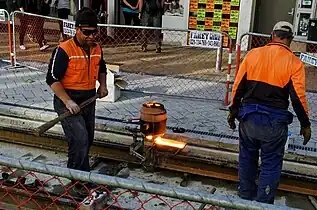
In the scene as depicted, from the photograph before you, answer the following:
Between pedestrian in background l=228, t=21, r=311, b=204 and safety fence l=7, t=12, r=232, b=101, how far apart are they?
334 cm

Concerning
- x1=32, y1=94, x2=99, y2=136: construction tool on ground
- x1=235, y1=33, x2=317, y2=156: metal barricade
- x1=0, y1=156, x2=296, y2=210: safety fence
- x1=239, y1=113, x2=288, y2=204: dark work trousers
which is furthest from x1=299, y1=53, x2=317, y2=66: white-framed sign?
x1=32, y1=94, x2=99, y2=136: construction tool on ground

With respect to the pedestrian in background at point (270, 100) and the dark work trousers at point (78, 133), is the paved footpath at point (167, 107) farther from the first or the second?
the dark work trousers at point (78, 133)

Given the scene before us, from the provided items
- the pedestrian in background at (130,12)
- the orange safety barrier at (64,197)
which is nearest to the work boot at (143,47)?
the pedestrian in background at (130,12)

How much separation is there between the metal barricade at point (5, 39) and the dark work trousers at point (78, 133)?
5.04 meters

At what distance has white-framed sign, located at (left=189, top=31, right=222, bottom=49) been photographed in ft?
26.4

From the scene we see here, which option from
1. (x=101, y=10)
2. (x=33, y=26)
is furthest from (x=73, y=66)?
(x=101, y=10)

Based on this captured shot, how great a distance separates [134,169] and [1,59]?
5960mm

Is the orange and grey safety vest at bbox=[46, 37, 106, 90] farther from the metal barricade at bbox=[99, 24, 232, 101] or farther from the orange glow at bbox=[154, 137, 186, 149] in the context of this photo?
the metal barricade at bbox=[99, 24, 232, 101]

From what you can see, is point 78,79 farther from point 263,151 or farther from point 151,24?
point 151,24

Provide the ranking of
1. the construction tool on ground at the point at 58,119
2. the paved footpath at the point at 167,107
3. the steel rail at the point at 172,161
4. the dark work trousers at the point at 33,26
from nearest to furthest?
the construction tool on ground at the point at 58,119
the steel rail at the point at 172,161
the paved footpath at the point at 167,107
the dark work trousers at the point at 33,26

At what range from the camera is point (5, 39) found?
1323cm

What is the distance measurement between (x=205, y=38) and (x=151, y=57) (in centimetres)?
358

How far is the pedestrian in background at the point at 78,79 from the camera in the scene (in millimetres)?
4578

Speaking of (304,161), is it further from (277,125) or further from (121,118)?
(121,118)
